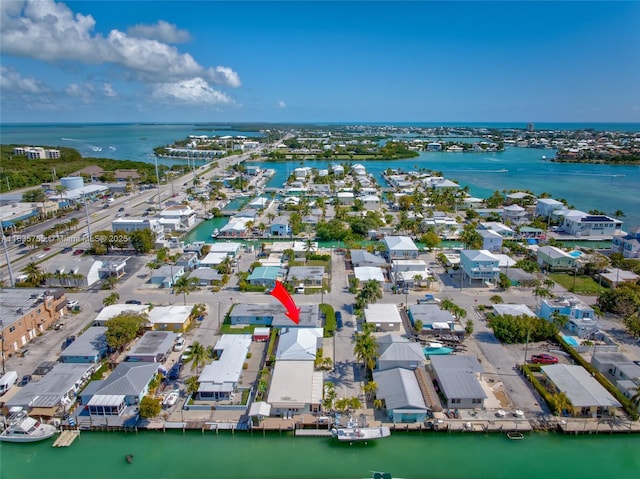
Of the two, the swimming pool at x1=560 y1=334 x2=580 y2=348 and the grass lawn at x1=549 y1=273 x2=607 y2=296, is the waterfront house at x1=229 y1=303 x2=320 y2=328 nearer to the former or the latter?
the swimming pool at x1=560 y1=334 x2=580 y2=348

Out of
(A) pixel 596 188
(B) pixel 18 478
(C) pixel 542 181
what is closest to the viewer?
(B) pixel 18 478

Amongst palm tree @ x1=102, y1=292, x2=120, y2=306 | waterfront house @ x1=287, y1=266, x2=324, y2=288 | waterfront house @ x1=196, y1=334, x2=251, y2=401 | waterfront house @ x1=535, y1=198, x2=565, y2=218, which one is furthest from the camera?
waterfront house @ x1=535, y1=198, x2=565, y2=218

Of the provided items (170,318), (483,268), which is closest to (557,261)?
(483,268)

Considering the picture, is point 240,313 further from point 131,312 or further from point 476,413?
point 476,413

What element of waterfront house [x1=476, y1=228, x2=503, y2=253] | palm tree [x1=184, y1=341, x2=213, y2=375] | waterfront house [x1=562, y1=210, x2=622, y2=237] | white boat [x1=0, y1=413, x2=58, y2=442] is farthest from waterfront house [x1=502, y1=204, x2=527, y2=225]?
white boat [x1=0, y1=413, x2=58, y2=442]

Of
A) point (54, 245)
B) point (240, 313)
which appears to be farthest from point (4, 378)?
point (54, 245)

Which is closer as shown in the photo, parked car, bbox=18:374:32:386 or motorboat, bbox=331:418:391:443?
motorboat, bbox=331:418:391:443

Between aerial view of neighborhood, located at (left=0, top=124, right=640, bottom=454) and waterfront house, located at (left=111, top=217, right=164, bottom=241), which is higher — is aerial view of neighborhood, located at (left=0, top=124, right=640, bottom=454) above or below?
below
